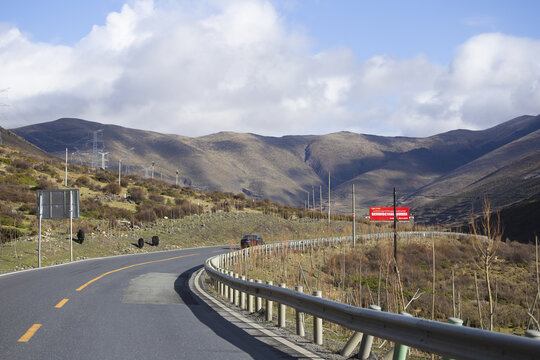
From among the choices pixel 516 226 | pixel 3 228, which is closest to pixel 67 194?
pixel 3 228

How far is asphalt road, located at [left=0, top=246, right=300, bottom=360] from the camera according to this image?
24.2 ft

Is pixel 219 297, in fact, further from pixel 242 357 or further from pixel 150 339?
pixel 242 357

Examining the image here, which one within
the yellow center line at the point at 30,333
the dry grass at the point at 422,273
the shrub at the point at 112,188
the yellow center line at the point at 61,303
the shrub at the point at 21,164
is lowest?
the dry grass at the point at 422,273

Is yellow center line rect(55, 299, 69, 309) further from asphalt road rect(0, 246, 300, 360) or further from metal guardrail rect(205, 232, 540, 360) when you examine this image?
metal guardrail rect(205, 232, 540, 360)

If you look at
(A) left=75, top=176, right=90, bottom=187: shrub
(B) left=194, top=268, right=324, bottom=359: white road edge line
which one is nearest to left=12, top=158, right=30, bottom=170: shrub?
(A) left=75, top=176, right=90, bottom=187: shrub

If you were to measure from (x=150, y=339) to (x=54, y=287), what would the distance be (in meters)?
8.29

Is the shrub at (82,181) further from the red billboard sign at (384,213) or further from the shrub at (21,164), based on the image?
the red billboard sign at (384,213)

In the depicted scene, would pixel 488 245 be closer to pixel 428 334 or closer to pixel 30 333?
pixel 428 334

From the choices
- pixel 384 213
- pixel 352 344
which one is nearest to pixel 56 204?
pixel 352 344

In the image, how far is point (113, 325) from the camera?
9.45m

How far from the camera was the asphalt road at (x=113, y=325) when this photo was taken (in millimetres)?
7379

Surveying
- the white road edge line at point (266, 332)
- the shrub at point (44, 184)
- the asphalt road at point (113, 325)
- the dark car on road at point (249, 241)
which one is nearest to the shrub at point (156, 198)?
the shrub at point (44, 184)

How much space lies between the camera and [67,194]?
31.2 m

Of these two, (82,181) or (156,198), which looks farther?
(156,198)
